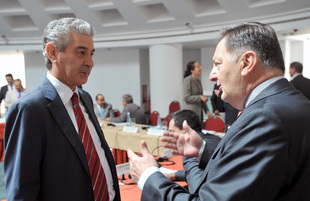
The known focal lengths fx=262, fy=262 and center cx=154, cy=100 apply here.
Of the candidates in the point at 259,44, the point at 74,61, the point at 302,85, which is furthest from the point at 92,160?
the point at 302,85

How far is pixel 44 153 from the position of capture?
46.3 inches

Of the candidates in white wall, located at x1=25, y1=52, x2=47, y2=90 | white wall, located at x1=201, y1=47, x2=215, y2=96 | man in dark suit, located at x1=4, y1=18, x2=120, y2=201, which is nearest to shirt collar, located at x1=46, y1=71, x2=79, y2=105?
man in dark suit, located at x1=4, y1=18, x2=120, y2=201

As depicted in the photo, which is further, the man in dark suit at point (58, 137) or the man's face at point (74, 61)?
the man's face at point (74, 61)

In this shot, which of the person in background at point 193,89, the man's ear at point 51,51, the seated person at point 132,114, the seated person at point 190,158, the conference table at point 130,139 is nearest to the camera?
the man's ear at point 51,51

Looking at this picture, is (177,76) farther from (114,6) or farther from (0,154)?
(0,154)

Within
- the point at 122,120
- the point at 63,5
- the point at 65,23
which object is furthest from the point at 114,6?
the point at 65,23

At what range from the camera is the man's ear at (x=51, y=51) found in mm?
1311

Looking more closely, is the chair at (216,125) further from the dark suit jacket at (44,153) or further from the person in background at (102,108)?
the dark suit jacket at (44,153)

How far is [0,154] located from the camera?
18.3 feet

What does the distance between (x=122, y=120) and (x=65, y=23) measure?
14.6 feet

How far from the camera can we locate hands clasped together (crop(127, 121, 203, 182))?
1070mm

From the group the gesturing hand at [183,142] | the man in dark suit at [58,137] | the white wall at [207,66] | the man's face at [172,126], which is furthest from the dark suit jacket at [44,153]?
the white wall at [207,66]

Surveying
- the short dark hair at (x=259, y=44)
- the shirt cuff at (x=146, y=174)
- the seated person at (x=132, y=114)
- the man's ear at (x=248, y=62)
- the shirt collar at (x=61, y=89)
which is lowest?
the seated person at (x=132, y=114)

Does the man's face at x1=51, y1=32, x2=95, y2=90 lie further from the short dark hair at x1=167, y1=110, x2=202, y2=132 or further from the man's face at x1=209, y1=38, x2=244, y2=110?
the short dark hair at x1=167, y1=110, x2=202, y2=132
